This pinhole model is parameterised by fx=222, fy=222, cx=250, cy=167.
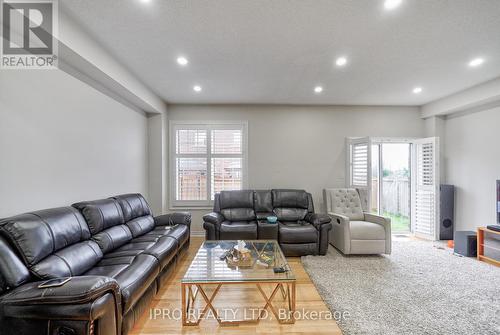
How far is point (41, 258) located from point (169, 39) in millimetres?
2284

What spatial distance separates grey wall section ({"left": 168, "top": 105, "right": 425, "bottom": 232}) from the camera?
4.76 metres

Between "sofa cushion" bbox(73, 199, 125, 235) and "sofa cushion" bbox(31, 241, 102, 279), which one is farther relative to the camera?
"sofa cushion" bbox(73, 199, 125, 235)

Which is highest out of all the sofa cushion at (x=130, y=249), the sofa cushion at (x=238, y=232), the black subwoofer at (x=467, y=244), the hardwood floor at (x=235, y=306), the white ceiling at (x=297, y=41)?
the white ceiling at (x=297, y=41)

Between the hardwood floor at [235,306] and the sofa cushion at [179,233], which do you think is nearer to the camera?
the hardwood floor at [235,306]

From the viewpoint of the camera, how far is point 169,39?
7.74 feet

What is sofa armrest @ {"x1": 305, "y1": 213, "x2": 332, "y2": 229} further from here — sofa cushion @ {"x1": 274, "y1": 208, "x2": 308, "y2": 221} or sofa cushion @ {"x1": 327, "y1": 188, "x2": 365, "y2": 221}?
sofa cushion @ {"x1": 327, "y1": 188, "x2": 365, "y2": 221}

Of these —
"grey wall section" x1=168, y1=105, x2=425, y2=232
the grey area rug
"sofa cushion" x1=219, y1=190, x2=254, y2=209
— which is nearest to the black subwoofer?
the grey area rug

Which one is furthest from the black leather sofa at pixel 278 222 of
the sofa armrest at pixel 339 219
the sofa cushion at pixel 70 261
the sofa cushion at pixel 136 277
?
the sofa cushion at pixel 70 261

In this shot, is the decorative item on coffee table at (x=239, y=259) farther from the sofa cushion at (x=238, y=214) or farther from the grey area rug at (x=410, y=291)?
the sofa cushion at (x=238, y=214)

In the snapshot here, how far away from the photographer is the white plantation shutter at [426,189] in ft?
14.4

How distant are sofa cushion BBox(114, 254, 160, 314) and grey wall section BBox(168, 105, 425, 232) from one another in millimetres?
2590

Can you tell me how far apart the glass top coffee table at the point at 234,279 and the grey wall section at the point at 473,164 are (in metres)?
4.03

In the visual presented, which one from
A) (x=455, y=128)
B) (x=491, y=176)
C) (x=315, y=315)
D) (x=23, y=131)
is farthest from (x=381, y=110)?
(x=23, y=131)

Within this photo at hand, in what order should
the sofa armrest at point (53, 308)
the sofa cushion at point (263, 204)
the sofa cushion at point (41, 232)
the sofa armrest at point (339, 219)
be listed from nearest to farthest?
the sofa armrest at point (53, 308), the sofa cushion at point (41, 232), the sofa armrest at point (339, 219), the sofa cushion at point (263, 204)
